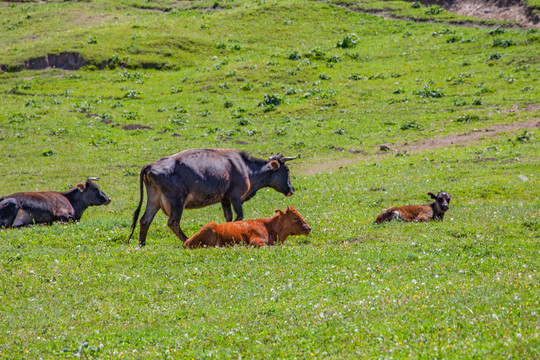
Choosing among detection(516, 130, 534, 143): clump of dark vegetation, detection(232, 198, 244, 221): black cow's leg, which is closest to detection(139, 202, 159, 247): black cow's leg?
detection(232, 198, 244, 221): black cow's leg

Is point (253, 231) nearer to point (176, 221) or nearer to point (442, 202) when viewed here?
point (176, 221)

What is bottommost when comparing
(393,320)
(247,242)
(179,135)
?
(179,135)

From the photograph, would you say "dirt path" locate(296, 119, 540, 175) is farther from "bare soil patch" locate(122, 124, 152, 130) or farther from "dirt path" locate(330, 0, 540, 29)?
"dirt path" locate(330, 0, 540, 29)

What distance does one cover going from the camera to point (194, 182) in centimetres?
1811

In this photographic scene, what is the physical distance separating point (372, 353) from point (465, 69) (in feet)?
138

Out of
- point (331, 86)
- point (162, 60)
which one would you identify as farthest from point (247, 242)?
point (162, 60)

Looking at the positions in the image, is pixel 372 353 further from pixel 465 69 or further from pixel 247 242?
pixel 465 69

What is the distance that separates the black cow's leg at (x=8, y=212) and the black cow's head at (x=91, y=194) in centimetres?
331

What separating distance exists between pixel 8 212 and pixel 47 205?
1.65 metres

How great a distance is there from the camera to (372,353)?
28.3 ft

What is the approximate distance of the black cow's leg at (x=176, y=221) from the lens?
1736 centimetres

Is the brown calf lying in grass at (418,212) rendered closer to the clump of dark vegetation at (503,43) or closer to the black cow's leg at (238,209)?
the black cow's leg at (238,209)

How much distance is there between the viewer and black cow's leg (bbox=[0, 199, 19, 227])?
20109 millimetres

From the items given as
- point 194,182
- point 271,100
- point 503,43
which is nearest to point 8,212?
point 194,182
